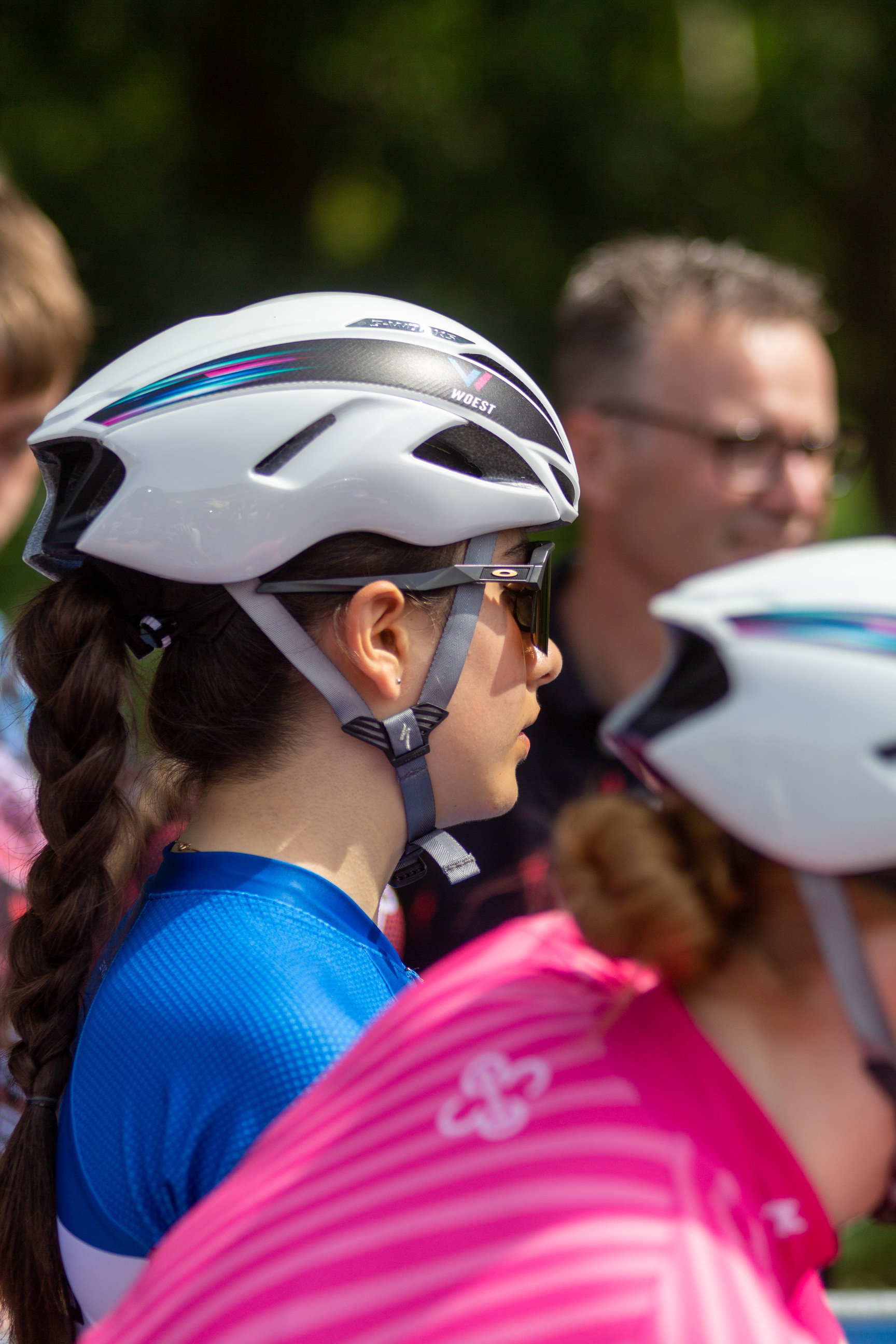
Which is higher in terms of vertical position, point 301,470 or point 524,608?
point 301,470

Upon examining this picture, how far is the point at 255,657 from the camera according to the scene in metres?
1.98

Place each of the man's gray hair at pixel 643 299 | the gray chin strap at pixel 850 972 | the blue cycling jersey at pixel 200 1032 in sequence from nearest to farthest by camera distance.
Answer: the gray chin strap at pixel 850 972
the blue cycling jersey at pixel 200 1032
the man's gray hair at pixel 643 299

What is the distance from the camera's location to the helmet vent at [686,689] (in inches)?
51.4

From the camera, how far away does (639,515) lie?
424cm

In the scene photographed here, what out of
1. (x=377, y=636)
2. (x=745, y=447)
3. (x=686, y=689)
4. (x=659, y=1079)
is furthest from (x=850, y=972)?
(x=745, y=447)

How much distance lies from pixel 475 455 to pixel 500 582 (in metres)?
0.22

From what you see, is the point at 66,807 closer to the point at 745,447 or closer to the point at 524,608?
the point at 524,608

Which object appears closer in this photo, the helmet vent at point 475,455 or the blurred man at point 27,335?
the helmet vent at point 475,455

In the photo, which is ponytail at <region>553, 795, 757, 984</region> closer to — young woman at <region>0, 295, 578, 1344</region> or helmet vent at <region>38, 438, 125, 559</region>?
young woman at <region>0, 295, 578, 1344</region>

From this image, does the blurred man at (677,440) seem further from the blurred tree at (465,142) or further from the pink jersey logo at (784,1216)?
the blurred tree at (465,142)

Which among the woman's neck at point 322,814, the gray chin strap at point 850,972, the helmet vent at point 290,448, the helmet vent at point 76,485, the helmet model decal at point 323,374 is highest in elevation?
the helmet model decal at point 323,374

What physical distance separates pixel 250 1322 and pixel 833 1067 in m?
0.62

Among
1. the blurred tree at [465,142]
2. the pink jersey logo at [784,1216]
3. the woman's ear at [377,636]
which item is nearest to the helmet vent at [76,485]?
the woman's ear at [377,636]

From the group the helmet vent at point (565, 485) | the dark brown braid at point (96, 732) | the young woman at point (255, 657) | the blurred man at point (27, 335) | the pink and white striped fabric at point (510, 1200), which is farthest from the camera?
the blurred man at point (27, 335)
